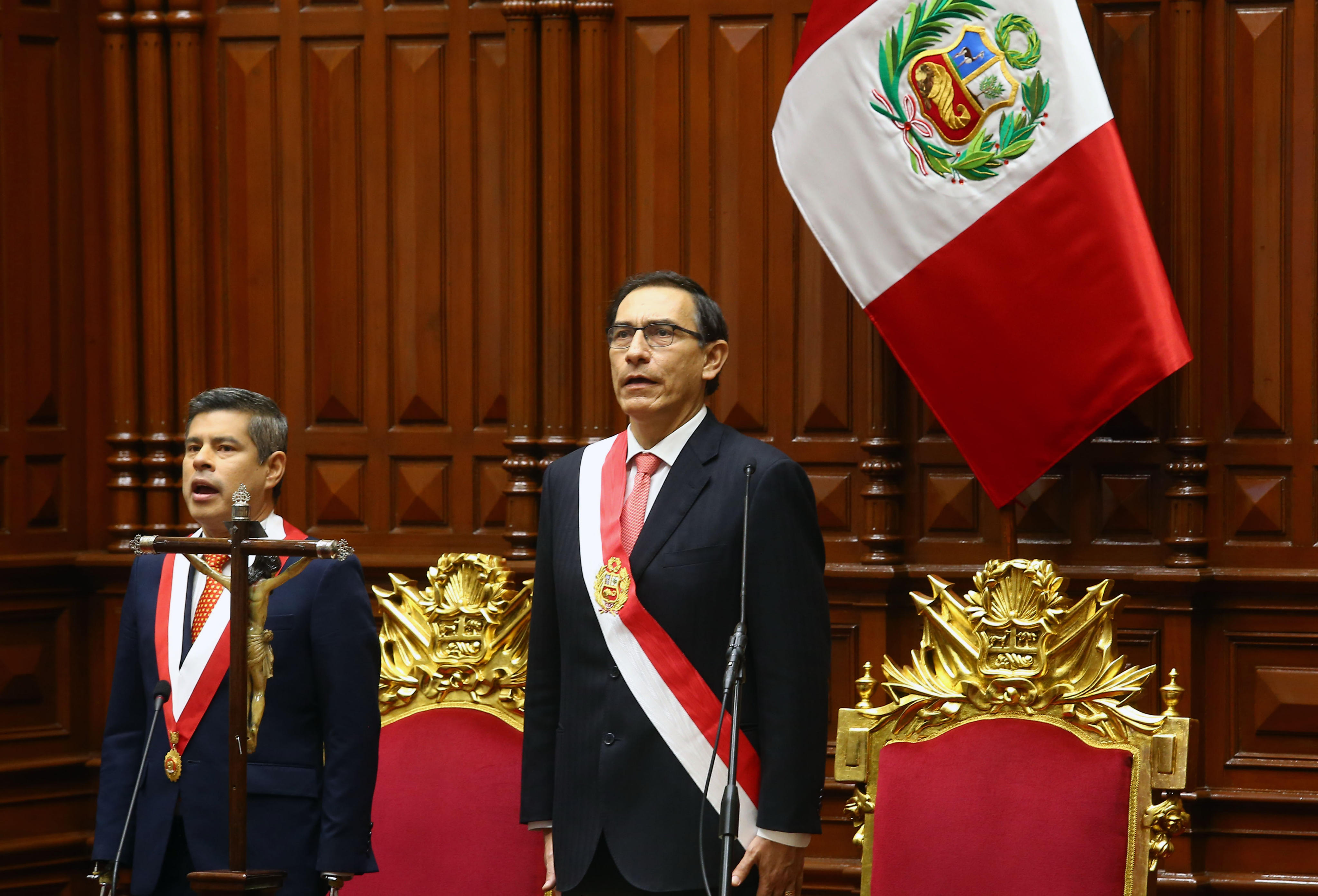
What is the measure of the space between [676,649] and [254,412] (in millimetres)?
775

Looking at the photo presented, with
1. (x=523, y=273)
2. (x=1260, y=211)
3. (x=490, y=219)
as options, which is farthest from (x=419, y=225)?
(x=1260, y=211)

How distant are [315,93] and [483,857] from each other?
214cm

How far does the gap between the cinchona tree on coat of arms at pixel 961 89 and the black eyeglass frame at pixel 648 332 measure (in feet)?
→ 3.88

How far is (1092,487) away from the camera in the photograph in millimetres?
3605

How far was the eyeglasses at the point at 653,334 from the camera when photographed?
2369mm

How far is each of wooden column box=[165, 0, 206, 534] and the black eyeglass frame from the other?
2000 millimetres

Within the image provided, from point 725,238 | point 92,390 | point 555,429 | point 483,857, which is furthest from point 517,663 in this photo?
point 92,390

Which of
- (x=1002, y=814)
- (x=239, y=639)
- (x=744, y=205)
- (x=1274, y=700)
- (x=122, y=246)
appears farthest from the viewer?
(x=122, y=246)

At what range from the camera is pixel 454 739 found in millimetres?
2896

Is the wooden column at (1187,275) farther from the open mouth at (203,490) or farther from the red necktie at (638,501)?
the open mouth at (203,490)

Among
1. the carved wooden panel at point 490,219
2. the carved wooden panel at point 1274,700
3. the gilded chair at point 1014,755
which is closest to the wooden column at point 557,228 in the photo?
the carved wooden panel at point 490,219

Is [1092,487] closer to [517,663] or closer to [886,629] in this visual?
[886,629]

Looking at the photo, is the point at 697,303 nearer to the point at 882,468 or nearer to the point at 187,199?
the point at 882,468

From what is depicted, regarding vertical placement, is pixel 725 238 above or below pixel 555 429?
above
